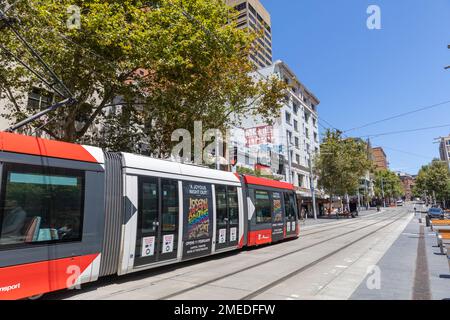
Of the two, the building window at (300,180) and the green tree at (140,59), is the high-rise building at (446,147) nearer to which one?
the building window at (300,180)

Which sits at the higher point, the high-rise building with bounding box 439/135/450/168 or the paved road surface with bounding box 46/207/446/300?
the high-rise building with bounding box 439/135/450/168

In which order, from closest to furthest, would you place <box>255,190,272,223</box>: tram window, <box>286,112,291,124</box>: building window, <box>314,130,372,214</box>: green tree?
<box>255,190,272,223</box>: tram window
<box>314,130,372,214</box>: green tree
<box>286,112,291,124</box>: building window

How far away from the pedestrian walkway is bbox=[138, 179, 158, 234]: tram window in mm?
4873

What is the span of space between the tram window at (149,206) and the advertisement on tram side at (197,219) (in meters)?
1.18

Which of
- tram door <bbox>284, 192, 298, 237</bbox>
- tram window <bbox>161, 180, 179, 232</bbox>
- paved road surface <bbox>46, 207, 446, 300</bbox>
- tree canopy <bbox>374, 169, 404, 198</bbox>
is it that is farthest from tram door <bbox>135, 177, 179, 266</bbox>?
tree canopy <bbox>374, 169, 404, 198</bbox>

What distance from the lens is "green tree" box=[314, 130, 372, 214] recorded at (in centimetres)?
4259

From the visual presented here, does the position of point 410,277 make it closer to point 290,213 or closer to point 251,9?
point 290,213

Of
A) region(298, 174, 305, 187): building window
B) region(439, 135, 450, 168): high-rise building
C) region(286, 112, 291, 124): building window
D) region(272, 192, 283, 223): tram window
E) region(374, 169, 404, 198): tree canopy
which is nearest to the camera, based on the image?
region(272, 192, 283, 223): tram window

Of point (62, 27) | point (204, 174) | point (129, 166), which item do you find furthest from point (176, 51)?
point (129, 166)

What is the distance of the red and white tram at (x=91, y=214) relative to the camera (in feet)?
17.8

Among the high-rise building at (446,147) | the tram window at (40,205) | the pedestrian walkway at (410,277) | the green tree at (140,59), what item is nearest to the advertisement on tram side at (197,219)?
the tram window at (40,205)

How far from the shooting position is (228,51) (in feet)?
45.1

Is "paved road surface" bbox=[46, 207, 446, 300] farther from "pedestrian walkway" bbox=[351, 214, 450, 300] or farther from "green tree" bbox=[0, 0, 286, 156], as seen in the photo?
"green tree" bbox=[0, 0, 286, 156]

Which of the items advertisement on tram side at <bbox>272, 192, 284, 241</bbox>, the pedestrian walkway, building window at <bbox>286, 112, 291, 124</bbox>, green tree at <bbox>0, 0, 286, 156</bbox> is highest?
building window at <bbox>286, 112, 291, 124</bbox>
